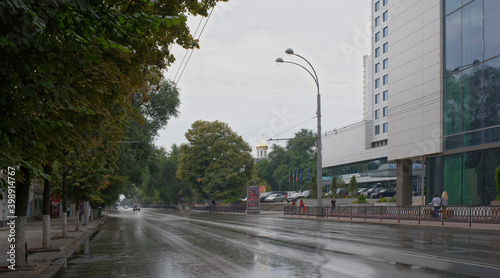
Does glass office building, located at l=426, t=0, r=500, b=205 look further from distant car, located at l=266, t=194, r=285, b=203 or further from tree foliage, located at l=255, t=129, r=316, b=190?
tree foliage, located at l=255, t=129, r=316, b=190

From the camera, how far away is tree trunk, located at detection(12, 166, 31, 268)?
10305mm

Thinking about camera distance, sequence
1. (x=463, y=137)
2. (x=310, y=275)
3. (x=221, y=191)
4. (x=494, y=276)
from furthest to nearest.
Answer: (x=221, y=191)
(x=463, y=137)
(x=310, y=275)
(x=494, y=276)

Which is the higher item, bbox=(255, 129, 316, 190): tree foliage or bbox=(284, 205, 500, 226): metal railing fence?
bbox=(255, 129, 316, 190): tree foliage

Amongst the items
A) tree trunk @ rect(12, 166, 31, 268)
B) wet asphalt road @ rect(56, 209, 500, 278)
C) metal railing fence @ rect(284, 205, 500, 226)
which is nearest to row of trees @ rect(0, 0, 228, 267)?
tree trunk @ rect(12, 166, 31, 268)

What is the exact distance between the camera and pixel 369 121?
83.4 m

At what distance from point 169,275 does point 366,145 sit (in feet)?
263

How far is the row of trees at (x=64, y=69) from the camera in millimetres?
4766

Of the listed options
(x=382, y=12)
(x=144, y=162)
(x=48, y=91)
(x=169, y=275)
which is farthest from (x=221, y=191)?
(x=48, y=91)

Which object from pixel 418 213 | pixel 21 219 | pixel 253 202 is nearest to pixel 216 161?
pixel 253 202

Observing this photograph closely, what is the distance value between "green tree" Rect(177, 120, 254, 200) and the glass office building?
3624cm

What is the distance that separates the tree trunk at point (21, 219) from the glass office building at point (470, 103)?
92.9 ft

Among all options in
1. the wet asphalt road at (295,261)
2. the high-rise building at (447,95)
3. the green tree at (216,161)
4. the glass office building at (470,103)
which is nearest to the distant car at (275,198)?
the green tree at (216,161)

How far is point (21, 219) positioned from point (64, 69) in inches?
252

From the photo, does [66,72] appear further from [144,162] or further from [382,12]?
[382,12]
